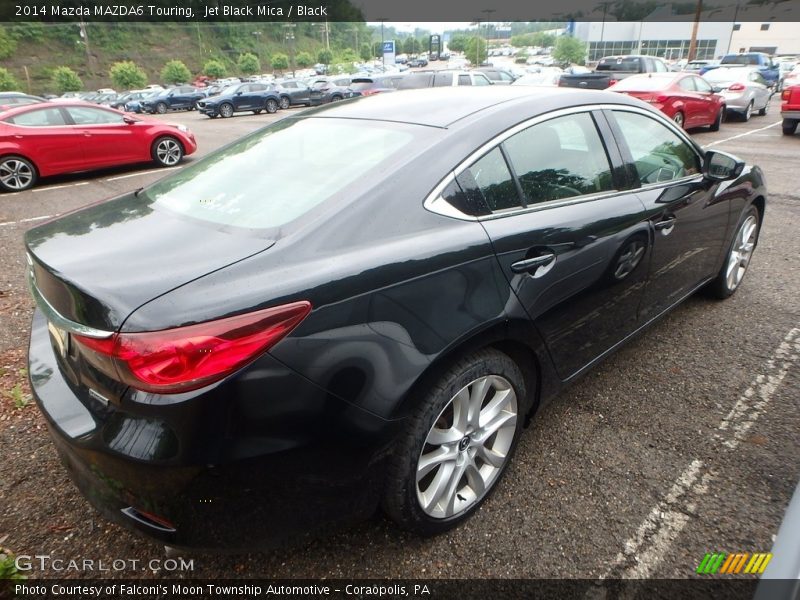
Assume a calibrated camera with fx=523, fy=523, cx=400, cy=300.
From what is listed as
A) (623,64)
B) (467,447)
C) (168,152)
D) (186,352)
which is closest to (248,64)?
(623,64)

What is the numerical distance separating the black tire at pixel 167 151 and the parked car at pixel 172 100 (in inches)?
978

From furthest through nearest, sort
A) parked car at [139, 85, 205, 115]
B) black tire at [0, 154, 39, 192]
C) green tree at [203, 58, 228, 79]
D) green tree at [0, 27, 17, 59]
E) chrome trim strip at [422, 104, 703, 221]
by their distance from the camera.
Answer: green tree at [203, 58, 228, 79], green tree at [0, 27, 17, 59], parked car at [139, 85, 205, 115], black tire at [0, 154, 39, 192], chrome trim strip at [422, 104, 703, 221]

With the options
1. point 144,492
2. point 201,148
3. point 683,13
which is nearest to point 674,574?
point 144,492

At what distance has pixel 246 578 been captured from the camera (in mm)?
1896

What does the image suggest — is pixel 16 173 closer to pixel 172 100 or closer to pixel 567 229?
pixel 567 229

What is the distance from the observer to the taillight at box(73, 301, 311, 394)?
1.37 metres

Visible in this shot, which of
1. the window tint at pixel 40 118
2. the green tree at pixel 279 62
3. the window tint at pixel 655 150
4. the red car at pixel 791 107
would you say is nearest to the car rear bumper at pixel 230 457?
the window tint at pixel 655 150

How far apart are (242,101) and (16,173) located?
18207mm

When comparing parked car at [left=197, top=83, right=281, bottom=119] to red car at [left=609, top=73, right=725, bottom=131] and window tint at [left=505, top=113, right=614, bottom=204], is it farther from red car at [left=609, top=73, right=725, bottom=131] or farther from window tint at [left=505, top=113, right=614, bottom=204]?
window tint at [left=505, top=113, right=614, bottom=204]

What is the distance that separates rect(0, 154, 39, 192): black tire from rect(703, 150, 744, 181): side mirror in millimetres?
9482

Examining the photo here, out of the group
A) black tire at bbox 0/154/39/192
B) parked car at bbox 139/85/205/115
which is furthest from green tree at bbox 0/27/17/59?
black tire at bbox 0/154/39/192

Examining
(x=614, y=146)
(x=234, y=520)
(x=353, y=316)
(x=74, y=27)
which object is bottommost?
(x=234, y=520)

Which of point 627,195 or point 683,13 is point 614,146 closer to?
point 627,195

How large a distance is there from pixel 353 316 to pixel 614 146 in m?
1.83
